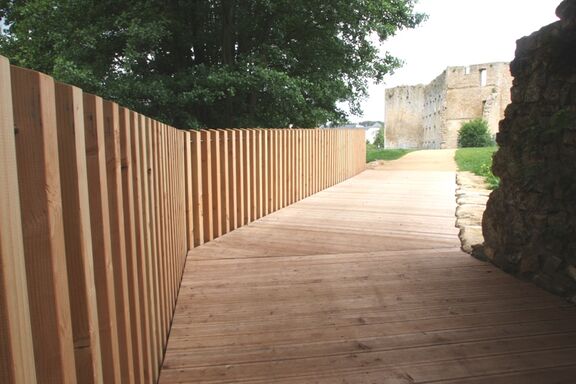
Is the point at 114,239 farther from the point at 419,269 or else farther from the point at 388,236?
the point at 388,236

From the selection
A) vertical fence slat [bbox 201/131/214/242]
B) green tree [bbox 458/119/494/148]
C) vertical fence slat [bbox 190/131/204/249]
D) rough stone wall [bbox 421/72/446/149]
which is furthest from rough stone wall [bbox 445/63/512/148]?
vertical fence slat [bbox 190/131/204/249]

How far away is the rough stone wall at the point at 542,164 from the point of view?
307cm

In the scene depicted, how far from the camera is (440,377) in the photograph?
7.00 feet

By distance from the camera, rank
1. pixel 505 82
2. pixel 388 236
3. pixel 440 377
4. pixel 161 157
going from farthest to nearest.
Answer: pixel 505 82, pixel 388 236, pixel 161 157, pixel 440 377

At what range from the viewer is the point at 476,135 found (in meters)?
23.9

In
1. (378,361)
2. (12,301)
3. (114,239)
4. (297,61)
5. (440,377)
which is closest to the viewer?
(12,301)

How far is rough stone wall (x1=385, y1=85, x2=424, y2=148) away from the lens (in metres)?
36.7

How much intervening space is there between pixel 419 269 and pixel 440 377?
169 cm

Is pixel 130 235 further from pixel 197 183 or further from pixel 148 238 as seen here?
pixel 197 183

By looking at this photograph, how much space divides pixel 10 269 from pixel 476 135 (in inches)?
1006

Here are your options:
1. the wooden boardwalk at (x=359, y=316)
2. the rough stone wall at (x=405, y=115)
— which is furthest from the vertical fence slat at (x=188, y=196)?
the rough stone wall at (x=405, y=115)

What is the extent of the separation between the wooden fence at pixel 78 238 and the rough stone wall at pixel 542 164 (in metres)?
2.67

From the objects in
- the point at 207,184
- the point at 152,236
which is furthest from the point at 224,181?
the point at 152,236

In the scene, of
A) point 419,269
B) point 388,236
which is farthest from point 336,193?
point 419,269
